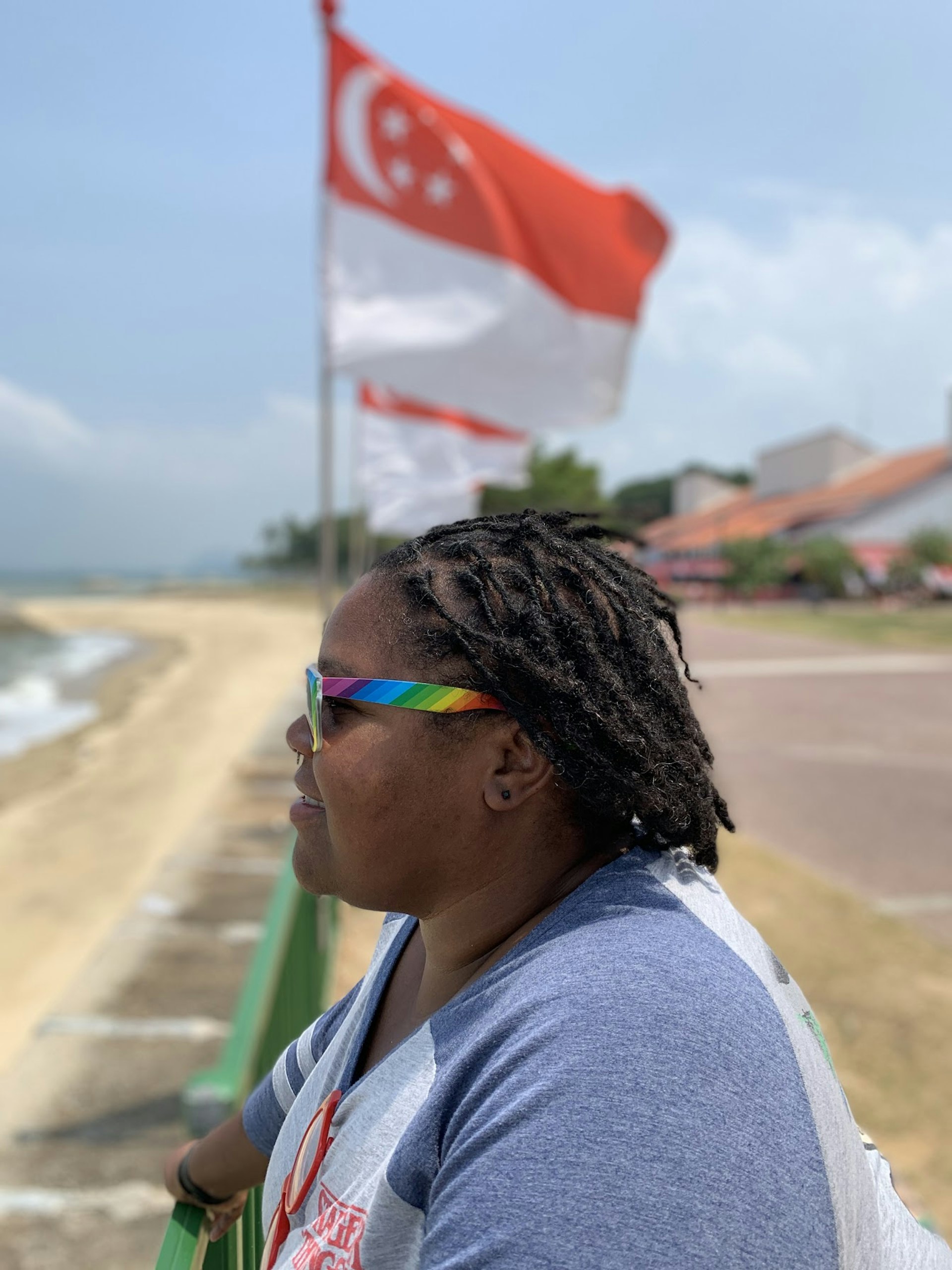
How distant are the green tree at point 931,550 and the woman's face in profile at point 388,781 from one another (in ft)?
157

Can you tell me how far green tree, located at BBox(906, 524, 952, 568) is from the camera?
45.0 m

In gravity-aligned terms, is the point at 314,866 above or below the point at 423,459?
Result: below

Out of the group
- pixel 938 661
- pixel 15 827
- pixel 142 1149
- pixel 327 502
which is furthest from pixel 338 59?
pixel 938 661

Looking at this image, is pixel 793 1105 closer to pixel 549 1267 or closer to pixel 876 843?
pixel 549 1267

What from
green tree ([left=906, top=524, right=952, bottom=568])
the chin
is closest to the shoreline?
the chin

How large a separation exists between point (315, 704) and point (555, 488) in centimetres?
5049

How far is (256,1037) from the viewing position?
2410 millimetres

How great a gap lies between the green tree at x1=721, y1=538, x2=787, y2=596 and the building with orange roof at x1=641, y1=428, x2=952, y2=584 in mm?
1240

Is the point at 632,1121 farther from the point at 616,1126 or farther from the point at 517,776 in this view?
the point at 517,776

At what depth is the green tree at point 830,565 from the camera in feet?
151

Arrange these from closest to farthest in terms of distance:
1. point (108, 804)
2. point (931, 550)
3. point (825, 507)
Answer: point (108, 804)
point (931, 550)
point (825, 507)

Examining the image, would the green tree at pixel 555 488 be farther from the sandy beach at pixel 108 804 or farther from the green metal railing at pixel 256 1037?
the green metal railing at pixel 256 1037

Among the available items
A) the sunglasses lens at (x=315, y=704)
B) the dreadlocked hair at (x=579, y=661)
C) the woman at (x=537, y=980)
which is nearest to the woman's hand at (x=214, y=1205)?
the woman at (x=537, y=980)

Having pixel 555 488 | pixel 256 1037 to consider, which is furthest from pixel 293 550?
pixel 256 1037
